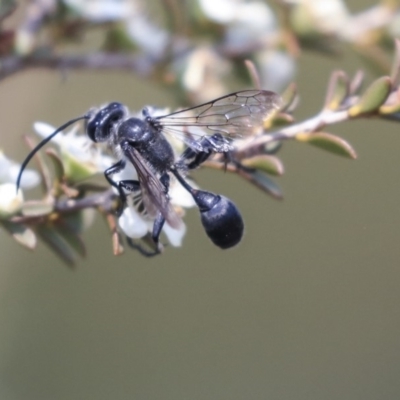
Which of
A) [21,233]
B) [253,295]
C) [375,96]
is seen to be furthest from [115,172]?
[253,295]

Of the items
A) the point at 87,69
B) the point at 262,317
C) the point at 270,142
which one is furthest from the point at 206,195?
the point at 262,317

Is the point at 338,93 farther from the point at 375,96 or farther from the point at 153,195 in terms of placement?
the point at 153,195

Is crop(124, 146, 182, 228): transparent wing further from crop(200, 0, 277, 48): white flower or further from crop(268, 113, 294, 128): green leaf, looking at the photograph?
crop(200, 0, 277, 48): white flower

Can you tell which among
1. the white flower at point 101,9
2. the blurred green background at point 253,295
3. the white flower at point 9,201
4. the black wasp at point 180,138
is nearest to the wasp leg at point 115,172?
the black wasp at point 180,138

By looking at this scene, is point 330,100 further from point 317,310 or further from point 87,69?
point 317,310

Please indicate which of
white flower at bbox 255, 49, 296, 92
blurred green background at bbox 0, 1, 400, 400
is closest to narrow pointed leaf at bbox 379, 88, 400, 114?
white flower at bbox 255, 49, 296, 92
